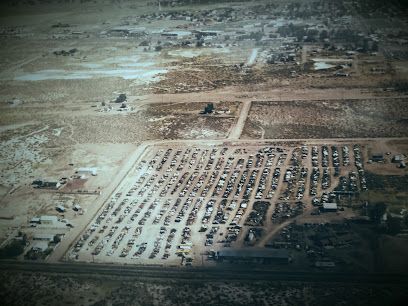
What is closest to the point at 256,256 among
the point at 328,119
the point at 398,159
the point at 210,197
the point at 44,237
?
the point at 210,197

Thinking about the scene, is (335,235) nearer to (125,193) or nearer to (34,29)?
(125,193)

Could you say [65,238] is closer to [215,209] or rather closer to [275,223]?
[215,209]

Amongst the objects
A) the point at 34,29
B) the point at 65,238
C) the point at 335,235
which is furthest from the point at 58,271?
the point at 34,29

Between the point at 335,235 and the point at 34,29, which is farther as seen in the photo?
the point at 34,29

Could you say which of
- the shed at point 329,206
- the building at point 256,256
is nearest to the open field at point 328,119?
the shed at point 329,206

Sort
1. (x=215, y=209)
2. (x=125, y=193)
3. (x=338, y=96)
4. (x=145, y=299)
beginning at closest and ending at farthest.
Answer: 1. (x=145, y=299)
2. (x=215, y=209)
3. (x=125, y=193)
4. (x=338, y=96)

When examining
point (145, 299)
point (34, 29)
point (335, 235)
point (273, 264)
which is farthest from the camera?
point (34, 29)

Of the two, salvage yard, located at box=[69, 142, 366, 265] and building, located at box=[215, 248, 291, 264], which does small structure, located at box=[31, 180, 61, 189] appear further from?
building, located at box=[215, 248, 291, 264]

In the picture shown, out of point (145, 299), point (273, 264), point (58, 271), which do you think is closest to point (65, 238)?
point (58, 271)
